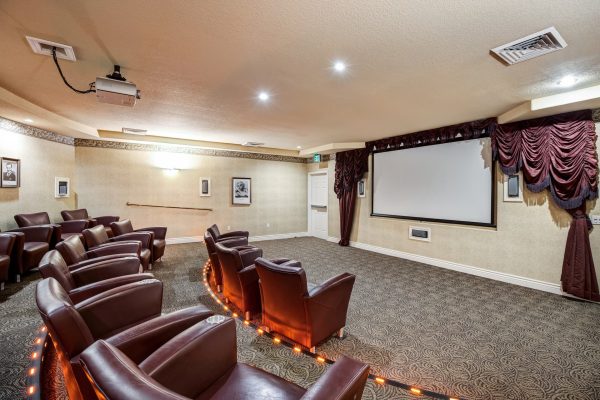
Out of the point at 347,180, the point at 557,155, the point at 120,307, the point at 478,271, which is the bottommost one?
the point at 478,271

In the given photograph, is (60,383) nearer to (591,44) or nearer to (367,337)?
(367,337)

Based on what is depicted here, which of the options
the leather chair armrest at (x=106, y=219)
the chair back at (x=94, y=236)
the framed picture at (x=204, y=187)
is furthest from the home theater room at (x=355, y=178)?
the framed picture at (x=204, y=187)

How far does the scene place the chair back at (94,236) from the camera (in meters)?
3.94

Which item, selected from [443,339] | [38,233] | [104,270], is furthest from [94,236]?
[443,339]

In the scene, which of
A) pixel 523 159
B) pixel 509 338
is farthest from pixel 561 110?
pixel 509 338

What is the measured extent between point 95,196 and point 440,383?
293 inches

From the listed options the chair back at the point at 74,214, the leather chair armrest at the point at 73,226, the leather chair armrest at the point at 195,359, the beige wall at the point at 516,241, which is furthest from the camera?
the chair back at the point at 74,214

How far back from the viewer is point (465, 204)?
5.11 meters

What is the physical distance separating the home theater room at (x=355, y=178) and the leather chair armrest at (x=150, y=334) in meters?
0.01

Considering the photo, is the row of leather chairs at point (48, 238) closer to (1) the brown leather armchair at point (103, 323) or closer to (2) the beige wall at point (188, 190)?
(2) the beige wall at point (188, 190)

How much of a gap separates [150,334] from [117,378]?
0.72 meters

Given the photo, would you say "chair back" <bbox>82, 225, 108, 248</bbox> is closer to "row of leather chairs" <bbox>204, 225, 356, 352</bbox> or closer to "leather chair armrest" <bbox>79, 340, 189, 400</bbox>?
"row of leather chairs" <bbox>204, 225, 356, 352</bbox>

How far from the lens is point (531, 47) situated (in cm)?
243

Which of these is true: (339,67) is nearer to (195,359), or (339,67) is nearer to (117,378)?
(195,359)
